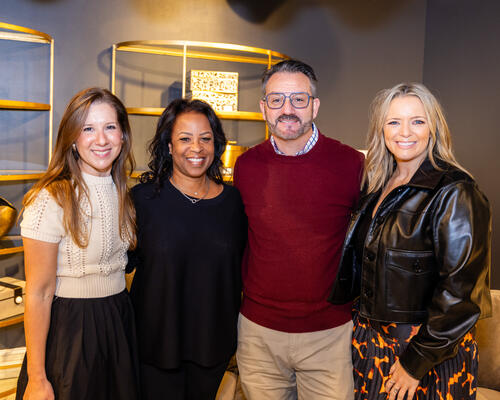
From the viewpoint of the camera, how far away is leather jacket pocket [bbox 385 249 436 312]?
5.04ft

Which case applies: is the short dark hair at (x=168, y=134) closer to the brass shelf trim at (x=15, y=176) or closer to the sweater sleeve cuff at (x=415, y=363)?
the sweater sleeve cuff at (x=415, y=363)

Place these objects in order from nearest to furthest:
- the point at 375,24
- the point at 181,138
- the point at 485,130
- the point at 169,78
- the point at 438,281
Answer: the point at 438,281
the point at 181,138
the point at 485,130
the point at 169,78
the point at 375,24

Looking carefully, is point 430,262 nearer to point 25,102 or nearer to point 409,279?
point 409,279

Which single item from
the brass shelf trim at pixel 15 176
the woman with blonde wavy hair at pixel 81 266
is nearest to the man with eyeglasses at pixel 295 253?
the woman with blonde wavy hair at pixel 81 266

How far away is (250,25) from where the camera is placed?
3951mm

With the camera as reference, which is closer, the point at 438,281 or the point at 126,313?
the point at 438,281

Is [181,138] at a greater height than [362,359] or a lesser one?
greater

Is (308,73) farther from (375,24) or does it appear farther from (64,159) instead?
(375,24)

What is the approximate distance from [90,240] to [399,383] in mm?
1165

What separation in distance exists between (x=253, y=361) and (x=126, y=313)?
0.58 meters

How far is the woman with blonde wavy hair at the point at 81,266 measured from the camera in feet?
5.03

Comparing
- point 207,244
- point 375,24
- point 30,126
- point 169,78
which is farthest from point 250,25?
point 207,244

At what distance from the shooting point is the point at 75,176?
5.51ft

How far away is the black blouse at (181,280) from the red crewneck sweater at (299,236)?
127mm
